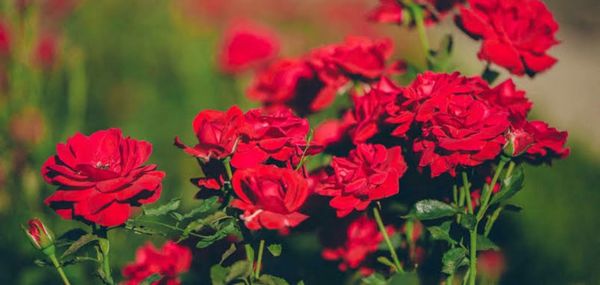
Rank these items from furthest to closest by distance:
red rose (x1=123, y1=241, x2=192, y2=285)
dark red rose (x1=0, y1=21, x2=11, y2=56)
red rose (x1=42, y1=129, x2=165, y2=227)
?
dark red rose (x1=0, y1=21, x2=11, y2=56), red rose (x1=123, y1=241, x2=192, y2=285), red rose (x1=42, y1=129, x2=165, y2=227)

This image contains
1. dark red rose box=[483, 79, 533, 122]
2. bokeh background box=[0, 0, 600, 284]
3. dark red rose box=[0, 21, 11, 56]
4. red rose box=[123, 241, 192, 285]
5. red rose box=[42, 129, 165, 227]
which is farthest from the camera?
dark red rose box=[0, 21, 11, 56]

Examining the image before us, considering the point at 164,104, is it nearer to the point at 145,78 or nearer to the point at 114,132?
the point at 145,78

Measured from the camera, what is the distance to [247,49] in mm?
2027

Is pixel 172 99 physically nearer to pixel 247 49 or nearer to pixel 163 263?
pixel 247 49

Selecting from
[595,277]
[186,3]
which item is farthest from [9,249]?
[186,3]

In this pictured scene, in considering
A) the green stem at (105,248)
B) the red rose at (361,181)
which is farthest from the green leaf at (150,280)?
the red rose at (361,181)

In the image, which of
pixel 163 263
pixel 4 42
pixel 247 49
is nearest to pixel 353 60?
pixel 163 263

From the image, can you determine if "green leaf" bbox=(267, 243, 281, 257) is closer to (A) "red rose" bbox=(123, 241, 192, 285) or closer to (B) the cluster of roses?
(B) the cluster of roses

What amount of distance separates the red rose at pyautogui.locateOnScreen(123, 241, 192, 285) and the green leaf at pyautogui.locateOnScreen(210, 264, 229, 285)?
0.18 meters

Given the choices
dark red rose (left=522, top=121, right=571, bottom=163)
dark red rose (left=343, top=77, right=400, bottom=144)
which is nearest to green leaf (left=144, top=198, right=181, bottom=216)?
dark red rose (left=343, top=77, right=400, bottom=144)

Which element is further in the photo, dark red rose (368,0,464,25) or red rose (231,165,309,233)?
dark red rose (368,0,464,25)

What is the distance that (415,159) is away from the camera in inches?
33.6

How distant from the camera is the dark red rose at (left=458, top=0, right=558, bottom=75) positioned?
3.03ft

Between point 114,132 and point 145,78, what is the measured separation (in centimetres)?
208
